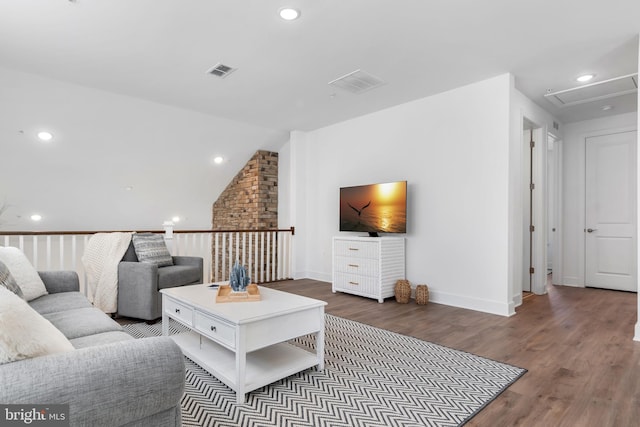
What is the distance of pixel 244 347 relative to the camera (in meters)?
1.93

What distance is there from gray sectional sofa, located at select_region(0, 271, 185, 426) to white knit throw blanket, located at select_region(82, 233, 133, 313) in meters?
2.80

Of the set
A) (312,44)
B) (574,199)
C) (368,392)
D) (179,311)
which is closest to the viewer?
(368,392)

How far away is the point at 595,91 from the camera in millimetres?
4113

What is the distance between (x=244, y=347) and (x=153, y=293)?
1.79 m

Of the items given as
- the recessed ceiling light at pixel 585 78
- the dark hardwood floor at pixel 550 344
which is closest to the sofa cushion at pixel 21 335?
the dark hardwood floor at pixel 550 344

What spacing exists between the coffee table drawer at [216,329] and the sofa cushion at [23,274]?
115 cm

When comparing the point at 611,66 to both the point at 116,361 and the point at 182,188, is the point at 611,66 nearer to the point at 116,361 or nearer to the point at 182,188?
the point at 116,361

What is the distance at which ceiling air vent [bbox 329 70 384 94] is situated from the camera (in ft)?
12.2

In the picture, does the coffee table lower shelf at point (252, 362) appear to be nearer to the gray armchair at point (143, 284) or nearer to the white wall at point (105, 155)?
the gray armchair at point (143, 284)

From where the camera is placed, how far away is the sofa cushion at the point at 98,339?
1.62 metres

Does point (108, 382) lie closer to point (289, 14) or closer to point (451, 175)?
point (289, 14)

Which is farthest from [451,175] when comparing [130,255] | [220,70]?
[130,255]

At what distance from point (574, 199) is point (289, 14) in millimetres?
5140

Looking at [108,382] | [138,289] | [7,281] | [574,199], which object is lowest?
[138,289]
